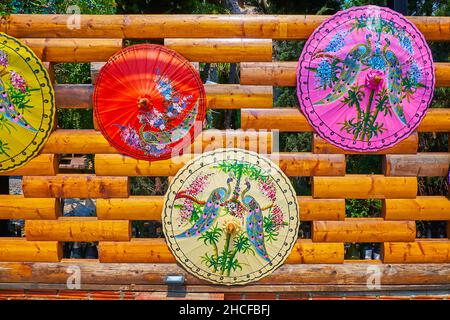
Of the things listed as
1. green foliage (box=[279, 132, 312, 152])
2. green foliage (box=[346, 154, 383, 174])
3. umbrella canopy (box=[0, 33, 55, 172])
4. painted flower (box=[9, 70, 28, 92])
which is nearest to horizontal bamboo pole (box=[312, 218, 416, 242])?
green foliage (box=[346, 154, 383, 174])

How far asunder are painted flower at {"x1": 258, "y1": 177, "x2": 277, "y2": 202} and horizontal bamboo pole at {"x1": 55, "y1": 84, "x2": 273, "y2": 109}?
0.79 meters

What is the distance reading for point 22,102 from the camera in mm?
4453

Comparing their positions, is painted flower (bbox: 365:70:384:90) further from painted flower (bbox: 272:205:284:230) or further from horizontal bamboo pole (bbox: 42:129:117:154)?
horizontal bamboo pole (bbox: 42:129:117:154)

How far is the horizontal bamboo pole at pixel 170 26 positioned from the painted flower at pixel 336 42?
0.23m

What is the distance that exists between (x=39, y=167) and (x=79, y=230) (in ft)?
2.57

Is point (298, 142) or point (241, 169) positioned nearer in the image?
point (241, 169)

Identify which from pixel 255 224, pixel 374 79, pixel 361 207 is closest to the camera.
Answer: pixel 374 79

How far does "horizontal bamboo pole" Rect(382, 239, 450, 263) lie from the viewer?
15.3 feet

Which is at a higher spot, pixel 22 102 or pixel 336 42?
pixel 336 42

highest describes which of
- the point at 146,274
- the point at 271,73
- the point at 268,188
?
the point at 271,73

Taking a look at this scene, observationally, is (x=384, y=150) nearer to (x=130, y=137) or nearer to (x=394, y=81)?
(x=394, y=81)

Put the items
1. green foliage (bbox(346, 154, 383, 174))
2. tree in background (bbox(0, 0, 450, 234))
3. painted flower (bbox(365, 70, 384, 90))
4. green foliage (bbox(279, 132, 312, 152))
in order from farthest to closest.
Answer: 1. green foliage (bbox(279, 132, 312, 152))
2. green foliage (bbox(346, 154, 383, 174))
3. tree in background (bbox(0, 0, 450, 234))
4. painted flower (bbox(365, 70, 384, 90))

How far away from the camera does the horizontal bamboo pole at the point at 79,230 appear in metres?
4.61

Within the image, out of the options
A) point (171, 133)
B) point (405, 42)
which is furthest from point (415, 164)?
point (171, 133)
